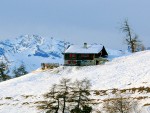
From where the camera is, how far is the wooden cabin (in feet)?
351

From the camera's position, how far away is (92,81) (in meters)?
87.2

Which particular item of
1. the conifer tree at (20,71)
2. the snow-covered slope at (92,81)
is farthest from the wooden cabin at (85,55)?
the conifer tree at (20,71)

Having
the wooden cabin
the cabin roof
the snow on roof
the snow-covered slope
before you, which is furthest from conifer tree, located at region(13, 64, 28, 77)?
the snow-covered slope

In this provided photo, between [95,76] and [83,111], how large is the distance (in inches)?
1217

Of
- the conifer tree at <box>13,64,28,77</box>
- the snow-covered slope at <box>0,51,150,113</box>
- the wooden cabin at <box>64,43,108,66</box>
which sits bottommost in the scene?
the snow-covered slope at <box>0,51,150,113</box>

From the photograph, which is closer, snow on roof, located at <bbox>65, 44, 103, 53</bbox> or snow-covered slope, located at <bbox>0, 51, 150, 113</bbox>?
snow-covered slope, located at <bbox>0, 51, 150, 113</bbox>

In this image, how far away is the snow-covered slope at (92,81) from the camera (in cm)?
7830

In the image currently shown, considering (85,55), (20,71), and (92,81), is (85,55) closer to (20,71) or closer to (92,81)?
(92,81)

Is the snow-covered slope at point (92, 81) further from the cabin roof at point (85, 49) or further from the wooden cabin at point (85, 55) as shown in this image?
the cabin roof at point (85, 49)

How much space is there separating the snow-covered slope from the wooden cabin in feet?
18.1

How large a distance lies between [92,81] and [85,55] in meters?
24.4

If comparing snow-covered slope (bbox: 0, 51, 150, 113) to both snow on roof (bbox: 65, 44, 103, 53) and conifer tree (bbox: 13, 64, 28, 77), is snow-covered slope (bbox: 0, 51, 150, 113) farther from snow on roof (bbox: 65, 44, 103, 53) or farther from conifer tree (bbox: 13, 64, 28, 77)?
conifer tree (bbox: 13, 64, 28, 77)

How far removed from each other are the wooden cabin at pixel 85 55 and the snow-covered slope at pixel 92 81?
5.51 meters

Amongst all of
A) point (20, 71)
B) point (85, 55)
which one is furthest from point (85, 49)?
point (20, 71)
